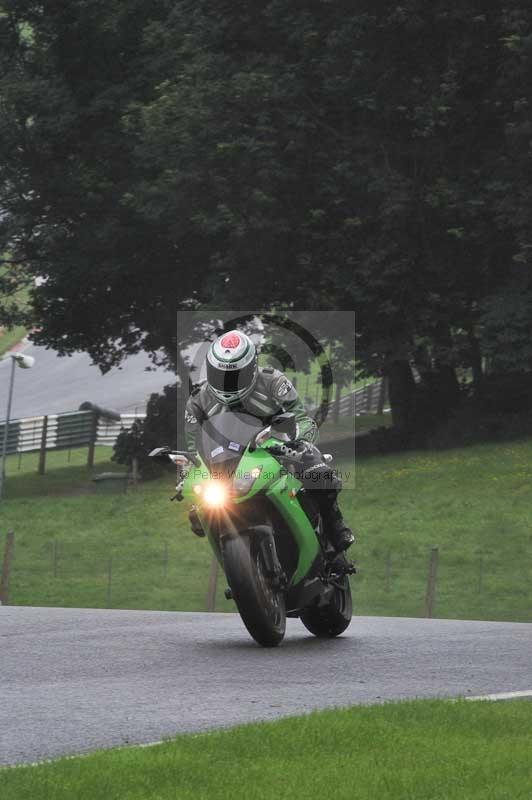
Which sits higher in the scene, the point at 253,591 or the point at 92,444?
the point at 253,591

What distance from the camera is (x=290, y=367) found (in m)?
43.8

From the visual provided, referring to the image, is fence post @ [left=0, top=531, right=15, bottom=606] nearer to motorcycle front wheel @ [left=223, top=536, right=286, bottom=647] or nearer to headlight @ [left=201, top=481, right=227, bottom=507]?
motorcycle front wheel @ [left=223, top=536, right=286, bottom=647]

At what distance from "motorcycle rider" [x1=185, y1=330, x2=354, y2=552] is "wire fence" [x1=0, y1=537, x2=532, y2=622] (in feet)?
39.3

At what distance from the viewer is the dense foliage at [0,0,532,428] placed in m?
39.4

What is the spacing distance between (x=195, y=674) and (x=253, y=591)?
94cm

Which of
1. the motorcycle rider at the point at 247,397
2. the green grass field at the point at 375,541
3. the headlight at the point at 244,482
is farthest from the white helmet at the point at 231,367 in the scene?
the green grass field at the point at 375,541

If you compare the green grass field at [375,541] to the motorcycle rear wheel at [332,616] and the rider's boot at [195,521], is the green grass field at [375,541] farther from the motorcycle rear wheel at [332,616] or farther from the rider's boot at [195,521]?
the rider's boot at [195,521]

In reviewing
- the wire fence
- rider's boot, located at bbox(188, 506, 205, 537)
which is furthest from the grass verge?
rider's boot, located at bbox(188, 506, 205, 537)

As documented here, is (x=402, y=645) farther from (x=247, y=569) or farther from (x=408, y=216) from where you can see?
(x=408, y=216)

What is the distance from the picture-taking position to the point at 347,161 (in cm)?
4016

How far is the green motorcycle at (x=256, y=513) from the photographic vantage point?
35.3 ft

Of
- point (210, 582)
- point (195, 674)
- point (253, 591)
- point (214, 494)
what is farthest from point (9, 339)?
point (195, 674)

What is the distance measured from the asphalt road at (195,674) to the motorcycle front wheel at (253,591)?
0.19m

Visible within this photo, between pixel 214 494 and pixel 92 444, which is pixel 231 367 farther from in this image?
pixel 92 444
